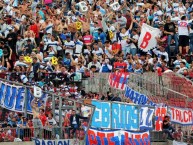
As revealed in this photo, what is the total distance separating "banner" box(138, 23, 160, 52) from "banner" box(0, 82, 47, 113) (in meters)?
7.46

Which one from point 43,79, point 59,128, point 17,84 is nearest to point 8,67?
point 43,79

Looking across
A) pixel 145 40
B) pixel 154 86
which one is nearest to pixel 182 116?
pixel 154 86

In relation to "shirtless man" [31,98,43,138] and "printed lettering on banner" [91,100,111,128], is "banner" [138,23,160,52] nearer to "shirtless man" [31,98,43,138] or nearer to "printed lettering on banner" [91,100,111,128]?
"shirtless man" [31,98,43,138]

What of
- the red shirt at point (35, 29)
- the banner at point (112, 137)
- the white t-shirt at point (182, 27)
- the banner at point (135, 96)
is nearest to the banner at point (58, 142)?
the banner at point (112, 137)

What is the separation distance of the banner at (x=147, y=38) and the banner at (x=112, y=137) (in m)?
8.34

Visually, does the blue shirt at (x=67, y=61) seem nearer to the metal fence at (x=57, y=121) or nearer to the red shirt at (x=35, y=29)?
the red shirt at (x=35, y=29)

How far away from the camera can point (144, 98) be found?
3075 cm

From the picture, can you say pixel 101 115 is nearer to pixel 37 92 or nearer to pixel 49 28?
pixel 37 92

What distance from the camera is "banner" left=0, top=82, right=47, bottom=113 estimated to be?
29.0 m

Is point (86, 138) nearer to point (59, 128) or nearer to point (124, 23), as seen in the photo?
point (59, 128)

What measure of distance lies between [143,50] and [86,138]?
9139 mm

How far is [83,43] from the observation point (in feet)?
118

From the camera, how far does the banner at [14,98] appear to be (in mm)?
29047

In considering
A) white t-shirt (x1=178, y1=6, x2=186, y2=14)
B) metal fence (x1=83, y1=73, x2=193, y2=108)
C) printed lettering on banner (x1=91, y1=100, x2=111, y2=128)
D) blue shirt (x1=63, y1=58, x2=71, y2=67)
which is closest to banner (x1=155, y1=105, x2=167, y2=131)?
metal fence (x1=83, y1=73, x2=193, y2=108)
